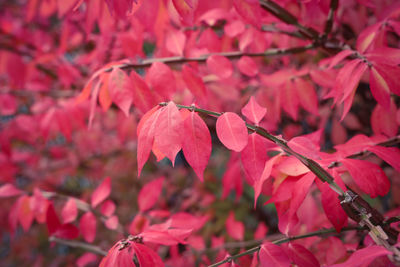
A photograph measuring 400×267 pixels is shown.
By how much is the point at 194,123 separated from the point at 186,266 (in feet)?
3.00

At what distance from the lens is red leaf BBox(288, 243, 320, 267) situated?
590 millimetres

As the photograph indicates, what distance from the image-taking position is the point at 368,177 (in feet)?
1.89

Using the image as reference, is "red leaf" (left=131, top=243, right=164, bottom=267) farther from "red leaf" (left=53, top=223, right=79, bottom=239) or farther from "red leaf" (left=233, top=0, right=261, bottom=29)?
"red leaf" (left=233, top=0, right=261, bottom=29)

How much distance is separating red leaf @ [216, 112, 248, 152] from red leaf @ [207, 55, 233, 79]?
0.35 metres

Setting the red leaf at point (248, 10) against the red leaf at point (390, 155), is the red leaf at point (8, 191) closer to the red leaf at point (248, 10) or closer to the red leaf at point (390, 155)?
the red leaf at point (248, 10)

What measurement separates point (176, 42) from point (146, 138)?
493 mm

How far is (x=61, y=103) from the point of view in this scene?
1464 millimetres

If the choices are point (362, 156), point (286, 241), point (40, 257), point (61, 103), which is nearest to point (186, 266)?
point (286, 241)

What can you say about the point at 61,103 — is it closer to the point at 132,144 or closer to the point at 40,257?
the point at 132,144

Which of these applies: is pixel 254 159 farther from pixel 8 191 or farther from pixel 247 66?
pixel 8 191

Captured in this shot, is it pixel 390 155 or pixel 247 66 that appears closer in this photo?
pixel 390 155

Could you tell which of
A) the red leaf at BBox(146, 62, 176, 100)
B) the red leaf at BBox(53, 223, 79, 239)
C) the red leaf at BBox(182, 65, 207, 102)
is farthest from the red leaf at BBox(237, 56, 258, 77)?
the red leaf at BBox(53, 223, 79, 239)

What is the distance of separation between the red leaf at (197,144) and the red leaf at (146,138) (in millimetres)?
58

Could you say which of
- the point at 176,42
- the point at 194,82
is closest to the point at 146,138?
the point at 194,82
